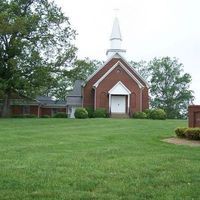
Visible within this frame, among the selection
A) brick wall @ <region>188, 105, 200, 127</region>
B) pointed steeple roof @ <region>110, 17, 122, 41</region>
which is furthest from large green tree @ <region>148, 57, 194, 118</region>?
brick wall @ <region>188, 105, 200, 127</region>

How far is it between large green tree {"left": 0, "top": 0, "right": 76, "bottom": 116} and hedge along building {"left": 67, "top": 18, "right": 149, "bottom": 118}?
8007mm

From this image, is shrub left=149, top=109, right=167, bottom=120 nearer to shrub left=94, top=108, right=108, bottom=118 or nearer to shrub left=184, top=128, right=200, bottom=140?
shrub left=94, top=108, right=108, bottom=118

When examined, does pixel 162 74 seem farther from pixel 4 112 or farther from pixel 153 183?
pixel 153 183

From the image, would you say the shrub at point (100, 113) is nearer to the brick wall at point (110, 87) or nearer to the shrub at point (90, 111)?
the shrub at point (90, 111)

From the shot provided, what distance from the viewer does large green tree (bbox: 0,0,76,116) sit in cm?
4578

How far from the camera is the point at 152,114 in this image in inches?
1954

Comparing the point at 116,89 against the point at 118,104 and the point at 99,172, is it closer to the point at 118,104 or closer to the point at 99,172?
the point at 118,104

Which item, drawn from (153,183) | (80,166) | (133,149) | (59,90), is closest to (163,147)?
(133,149)

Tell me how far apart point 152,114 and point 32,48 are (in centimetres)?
1321

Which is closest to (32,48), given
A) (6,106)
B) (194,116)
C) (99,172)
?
(6,106)

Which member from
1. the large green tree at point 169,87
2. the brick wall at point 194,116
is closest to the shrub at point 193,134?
the brick wall at point 194,116

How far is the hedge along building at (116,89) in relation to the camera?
5465cm

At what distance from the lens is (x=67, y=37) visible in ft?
161

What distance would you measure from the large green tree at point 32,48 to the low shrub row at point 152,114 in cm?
918
